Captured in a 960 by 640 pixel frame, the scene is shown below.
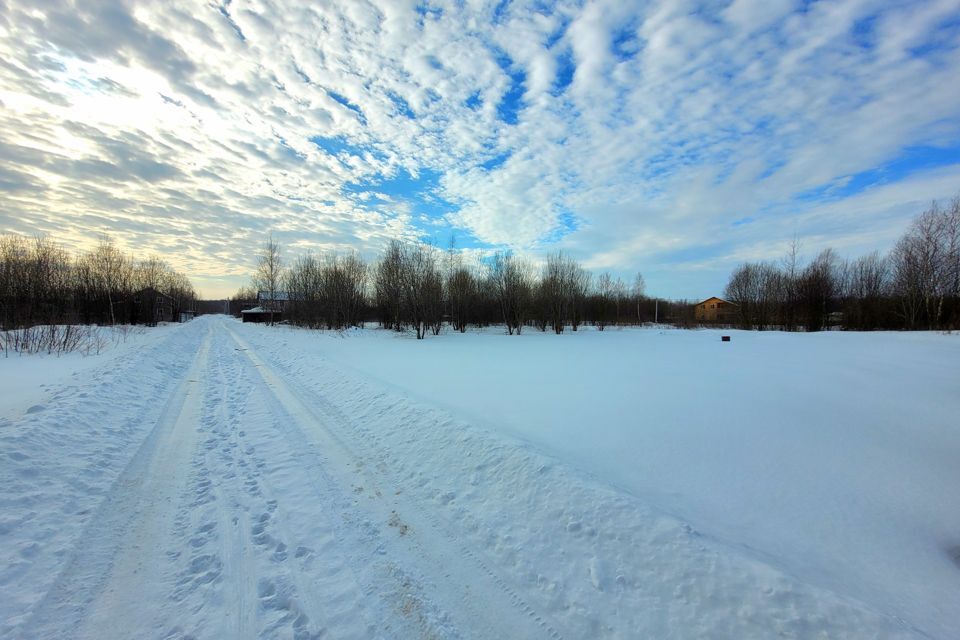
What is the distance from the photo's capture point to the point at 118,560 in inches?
124

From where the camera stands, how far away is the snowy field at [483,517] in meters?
2.63

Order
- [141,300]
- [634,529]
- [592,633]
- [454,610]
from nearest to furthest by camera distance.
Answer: [592,633] < [454,610] < [634,529] < [141,300]

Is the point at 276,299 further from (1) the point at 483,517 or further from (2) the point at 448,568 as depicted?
(2) the point at 448,568

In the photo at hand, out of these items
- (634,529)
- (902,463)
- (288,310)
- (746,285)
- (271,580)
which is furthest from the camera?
(288,310)

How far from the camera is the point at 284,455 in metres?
5.38

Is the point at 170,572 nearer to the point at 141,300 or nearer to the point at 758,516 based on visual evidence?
the point at 758,516

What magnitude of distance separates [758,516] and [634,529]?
128cm

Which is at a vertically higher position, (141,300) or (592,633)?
(141,300)

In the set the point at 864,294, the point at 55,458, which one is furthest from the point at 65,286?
the point at 864,294

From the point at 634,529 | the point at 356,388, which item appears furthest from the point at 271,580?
the point at 356,388

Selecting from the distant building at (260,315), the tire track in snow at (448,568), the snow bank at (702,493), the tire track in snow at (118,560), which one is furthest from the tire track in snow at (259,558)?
the distant building at (260,315)

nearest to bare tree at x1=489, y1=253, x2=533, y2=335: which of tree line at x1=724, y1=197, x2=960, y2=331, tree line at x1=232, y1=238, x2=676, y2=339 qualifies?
tree line at x1=232, y1=238, x2=676, y2=339

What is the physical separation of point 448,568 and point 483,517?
83cm

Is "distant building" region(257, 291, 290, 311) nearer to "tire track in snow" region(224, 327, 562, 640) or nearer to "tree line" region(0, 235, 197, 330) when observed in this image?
"tree line" region(0, 235, 197, 330)
